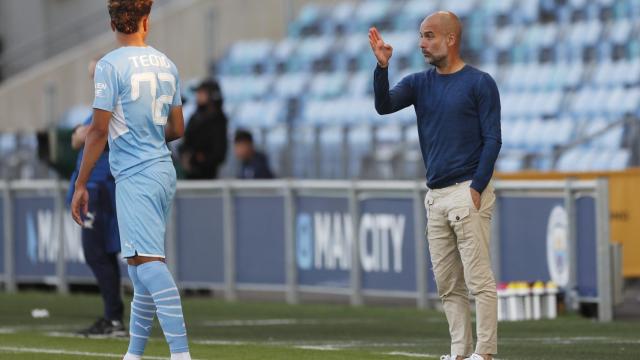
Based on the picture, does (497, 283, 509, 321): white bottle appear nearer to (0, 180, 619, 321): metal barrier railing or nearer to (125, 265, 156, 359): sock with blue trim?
(0, 180, 619, 321): metal barrier railing

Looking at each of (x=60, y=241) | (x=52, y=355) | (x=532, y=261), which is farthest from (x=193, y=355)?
(x=60, y=241)

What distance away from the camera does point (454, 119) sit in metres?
8.57

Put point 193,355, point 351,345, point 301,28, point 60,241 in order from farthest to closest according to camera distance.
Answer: point 301,28, point 60,241, point 351,345, point 193,355

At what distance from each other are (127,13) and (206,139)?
32.9 feet

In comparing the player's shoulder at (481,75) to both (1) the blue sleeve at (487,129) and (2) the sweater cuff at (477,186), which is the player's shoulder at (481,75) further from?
(2) the sweater cuff at (477,186)

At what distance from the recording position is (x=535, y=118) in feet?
72.5

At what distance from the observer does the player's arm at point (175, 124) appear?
8.53 metres

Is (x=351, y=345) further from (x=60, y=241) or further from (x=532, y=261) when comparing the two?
(x=60, y=241)

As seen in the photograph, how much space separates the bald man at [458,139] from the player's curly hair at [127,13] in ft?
Answer: 3.98

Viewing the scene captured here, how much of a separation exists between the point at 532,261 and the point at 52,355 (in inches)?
227

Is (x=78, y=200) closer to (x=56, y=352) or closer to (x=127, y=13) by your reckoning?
(x=127, y=13)

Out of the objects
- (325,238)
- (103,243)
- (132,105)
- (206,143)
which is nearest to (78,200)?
(132,105)

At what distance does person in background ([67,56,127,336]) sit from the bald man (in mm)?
4010

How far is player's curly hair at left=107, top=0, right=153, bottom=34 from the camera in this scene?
324 inches
